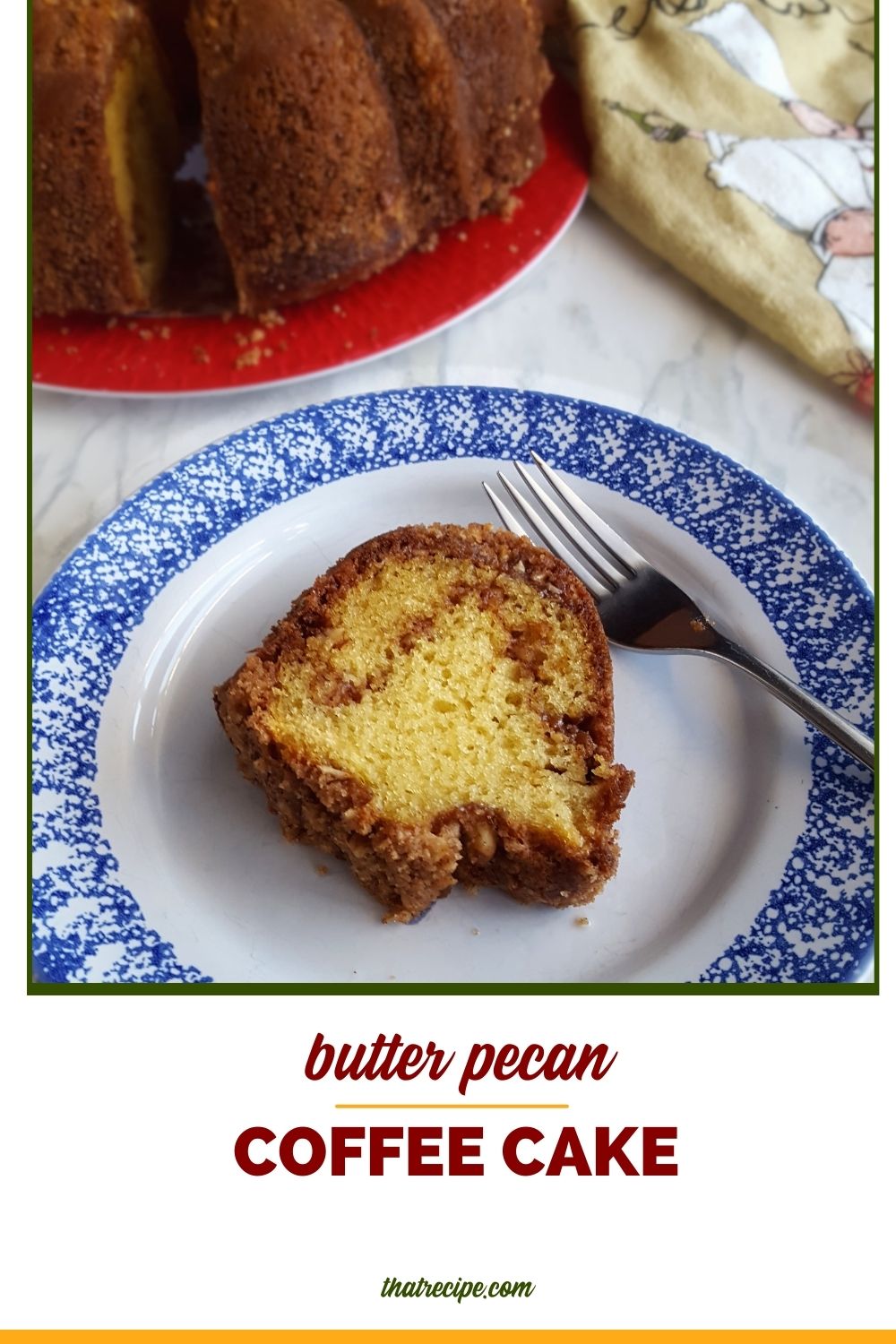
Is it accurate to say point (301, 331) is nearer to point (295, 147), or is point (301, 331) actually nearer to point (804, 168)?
point (295, 147)

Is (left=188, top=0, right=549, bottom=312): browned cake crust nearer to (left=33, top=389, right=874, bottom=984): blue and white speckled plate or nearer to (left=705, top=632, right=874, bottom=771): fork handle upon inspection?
(left=33, top=389, right=874, bottom=984): blue and white speckled plate

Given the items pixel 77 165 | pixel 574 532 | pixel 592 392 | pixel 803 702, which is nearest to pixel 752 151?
pixel 592 392

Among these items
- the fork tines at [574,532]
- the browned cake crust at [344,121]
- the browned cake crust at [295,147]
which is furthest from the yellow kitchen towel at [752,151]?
the fork tines at [574,532]

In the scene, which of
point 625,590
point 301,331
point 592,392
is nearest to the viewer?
point 625,590

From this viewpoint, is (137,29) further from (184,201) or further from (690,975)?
(690,975)

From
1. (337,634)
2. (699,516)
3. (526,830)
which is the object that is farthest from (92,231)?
(526,830)
